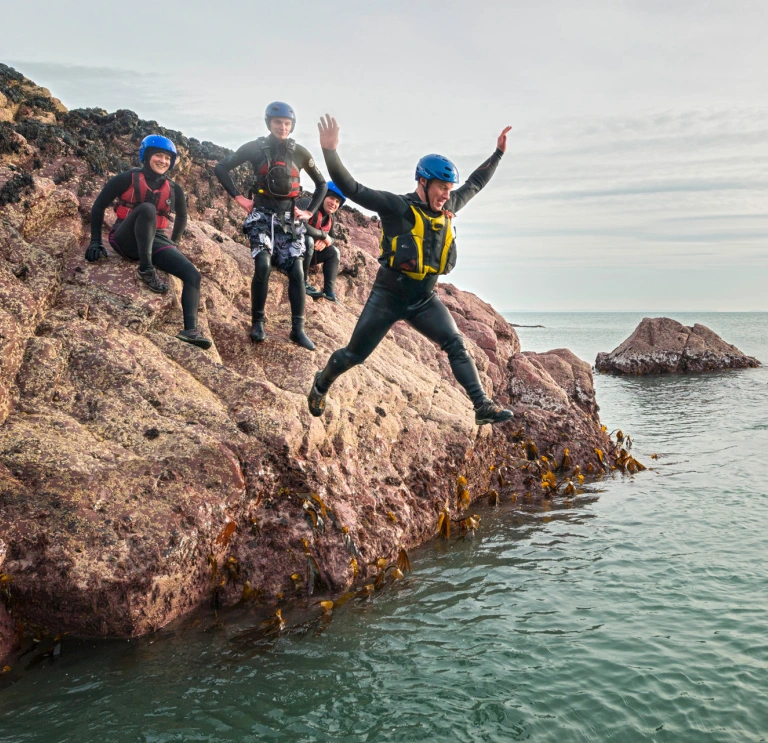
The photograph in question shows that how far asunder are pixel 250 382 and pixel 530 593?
4840mm

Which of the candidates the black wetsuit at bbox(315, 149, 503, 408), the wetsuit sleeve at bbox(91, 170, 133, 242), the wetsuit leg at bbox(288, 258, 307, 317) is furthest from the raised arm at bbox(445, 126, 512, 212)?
the wetsuit sleeve at bbox(91, 170, 133, 242)

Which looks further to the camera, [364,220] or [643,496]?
[364,220]

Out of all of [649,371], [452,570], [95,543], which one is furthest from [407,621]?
[649,371]

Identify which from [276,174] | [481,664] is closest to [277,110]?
[276,174]

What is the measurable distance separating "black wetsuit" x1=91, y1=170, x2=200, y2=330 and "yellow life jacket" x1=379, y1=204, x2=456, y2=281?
12.4 feet

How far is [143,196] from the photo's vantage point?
9633 mm

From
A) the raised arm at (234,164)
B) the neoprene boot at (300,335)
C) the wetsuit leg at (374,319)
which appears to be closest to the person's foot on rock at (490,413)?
the wetsuit leg at (374,319)

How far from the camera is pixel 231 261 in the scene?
11.7 m

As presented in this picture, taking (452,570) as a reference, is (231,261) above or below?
above

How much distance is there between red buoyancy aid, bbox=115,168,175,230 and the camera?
9.60 m

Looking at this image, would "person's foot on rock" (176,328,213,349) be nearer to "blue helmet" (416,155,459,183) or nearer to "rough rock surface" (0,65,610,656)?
"rough rock surface" (0,65,610,656)

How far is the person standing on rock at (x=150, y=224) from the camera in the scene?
31.1 ft

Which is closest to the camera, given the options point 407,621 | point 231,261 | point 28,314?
point 407,621

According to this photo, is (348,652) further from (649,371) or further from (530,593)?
(649,371)
